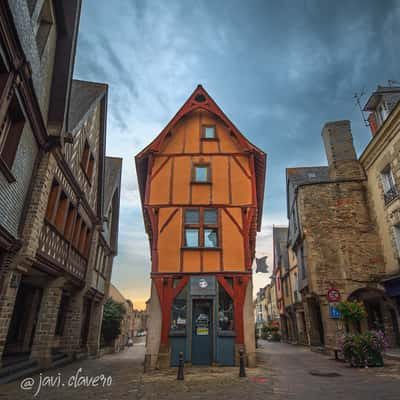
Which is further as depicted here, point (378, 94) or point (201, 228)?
point (378, 94)

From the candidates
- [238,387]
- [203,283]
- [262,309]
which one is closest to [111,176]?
[203,283]

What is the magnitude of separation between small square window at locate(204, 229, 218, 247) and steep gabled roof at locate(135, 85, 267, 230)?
12.8 feet

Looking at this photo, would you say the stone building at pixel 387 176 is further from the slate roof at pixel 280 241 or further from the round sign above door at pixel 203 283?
the slate roof at pixel 280 241

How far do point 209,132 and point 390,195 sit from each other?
29.8ft

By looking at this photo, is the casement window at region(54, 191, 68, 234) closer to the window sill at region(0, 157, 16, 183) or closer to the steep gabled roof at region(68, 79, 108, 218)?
the steep gabled roof at region(68, 79, 108, 218)

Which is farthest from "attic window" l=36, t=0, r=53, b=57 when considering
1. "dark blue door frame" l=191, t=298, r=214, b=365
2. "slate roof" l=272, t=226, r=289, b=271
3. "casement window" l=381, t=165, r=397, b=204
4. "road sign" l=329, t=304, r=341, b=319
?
"slate roof" l=272, t=226, r=289, b=271

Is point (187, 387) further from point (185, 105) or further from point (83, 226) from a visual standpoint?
point (185, 105)

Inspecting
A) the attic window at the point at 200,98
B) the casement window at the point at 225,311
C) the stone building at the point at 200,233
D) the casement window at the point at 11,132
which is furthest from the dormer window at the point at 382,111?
the casement window at the point at 11,132

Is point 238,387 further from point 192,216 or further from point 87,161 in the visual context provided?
point 87,161

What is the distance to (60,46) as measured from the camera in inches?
344

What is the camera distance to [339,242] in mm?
15703

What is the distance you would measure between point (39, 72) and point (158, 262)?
22.5 feet

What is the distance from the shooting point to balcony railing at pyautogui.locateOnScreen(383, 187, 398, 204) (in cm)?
1317

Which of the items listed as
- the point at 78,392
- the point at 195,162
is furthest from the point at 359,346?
the point at 195,162
